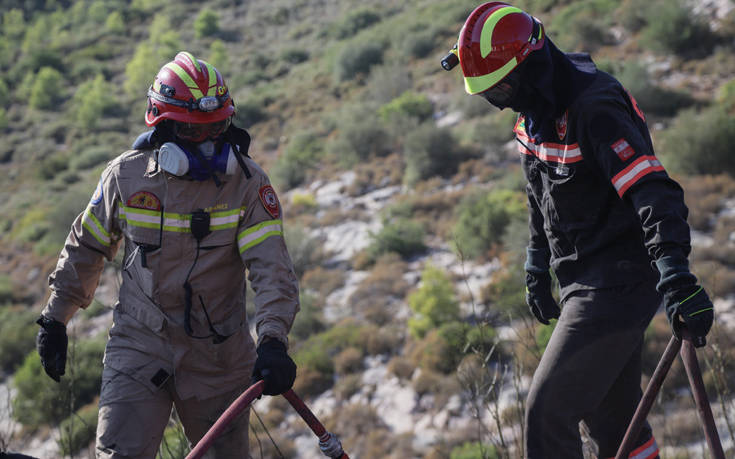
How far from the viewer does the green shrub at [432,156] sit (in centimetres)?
1555

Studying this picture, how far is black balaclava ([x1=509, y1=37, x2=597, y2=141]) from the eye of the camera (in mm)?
2492

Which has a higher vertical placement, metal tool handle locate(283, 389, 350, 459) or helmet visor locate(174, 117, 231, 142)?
helmet visor locate(174, 117, 231, 142)

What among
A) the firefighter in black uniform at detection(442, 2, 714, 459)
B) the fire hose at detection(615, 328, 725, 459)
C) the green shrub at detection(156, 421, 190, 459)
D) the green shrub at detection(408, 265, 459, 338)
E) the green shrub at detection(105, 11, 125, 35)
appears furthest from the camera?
the green shrub at detection(105, 11, 125, 35)

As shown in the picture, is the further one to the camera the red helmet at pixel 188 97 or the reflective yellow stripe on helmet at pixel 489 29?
the red helmet at pixel 188 97

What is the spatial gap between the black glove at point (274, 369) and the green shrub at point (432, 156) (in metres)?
13.1

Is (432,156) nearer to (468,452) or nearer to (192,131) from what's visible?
(468,452)

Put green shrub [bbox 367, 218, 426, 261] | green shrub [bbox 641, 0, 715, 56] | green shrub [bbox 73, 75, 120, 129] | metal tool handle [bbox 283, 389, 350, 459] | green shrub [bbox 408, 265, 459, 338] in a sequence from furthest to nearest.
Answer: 1. green shrub [bbox 73, 75, 120, 129]
2. green shrub [bbox 641, 0, 715, 56]
3. green shrub [bbox 367, 218, 426, 261]
4. green shrub [bbox 408, 265, 459, 338]
5. metal tool handle [bbox 283, 389, 350, 459]

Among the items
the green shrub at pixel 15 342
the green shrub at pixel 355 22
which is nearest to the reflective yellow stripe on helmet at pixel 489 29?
the green shrub at pixel 15 342

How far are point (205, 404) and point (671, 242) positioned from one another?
191 centimetres

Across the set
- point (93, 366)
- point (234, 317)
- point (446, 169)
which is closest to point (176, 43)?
point (446, 169)

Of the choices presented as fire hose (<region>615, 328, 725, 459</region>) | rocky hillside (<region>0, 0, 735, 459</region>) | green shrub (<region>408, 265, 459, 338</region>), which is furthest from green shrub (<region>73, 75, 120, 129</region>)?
fire hose (<region>615, 328, 725, 459</region>)

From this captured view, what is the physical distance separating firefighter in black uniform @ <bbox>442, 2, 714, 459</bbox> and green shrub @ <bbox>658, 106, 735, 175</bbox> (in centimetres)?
1036

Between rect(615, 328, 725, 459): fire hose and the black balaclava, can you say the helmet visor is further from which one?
rect(615, 328, 725, 459): fire hose

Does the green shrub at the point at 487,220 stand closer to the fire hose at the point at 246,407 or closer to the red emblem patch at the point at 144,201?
the red emblem patch at the point at 144,201
